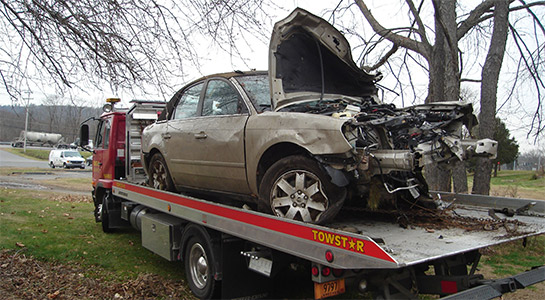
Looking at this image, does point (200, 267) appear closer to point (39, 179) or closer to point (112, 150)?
point (112, 150)

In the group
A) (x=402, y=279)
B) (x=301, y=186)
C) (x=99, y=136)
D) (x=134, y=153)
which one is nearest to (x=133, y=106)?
(x=134, y=153)

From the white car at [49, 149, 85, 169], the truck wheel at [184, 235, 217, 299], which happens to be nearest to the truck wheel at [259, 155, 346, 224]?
the truck wheel at [184, 235, 217, 299]

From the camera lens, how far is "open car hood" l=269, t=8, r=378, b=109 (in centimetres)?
431

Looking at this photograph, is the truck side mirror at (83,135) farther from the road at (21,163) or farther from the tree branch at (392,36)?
the road at (21,163)

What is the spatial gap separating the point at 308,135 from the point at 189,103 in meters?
2.57

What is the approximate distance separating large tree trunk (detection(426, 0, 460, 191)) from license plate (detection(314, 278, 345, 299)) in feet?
18.1

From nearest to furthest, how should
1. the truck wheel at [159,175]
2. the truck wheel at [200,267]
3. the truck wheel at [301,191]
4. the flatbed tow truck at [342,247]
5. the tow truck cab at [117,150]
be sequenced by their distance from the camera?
1. the flatbed tow truck at [342,247]
2. the truck wheel at [301,191]
3. the truck wheel at [200,267]
4. the truck wheel at [159,175]
5. the tow truck cab at [117,150]

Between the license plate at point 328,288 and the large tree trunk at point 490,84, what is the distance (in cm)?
645

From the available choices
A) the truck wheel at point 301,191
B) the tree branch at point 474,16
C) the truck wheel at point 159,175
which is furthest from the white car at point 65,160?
the truck wheel at point 301,191

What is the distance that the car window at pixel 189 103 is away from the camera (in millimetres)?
5608

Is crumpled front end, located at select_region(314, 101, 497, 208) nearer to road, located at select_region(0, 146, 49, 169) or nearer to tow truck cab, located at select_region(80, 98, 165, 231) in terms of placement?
tow truck cab, located at select_region(80, 98, 165, 231)

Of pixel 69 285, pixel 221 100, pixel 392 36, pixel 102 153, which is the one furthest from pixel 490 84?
pixel 69 285

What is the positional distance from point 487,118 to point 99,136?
831 cm

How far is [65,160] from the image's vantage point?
34656 mm
